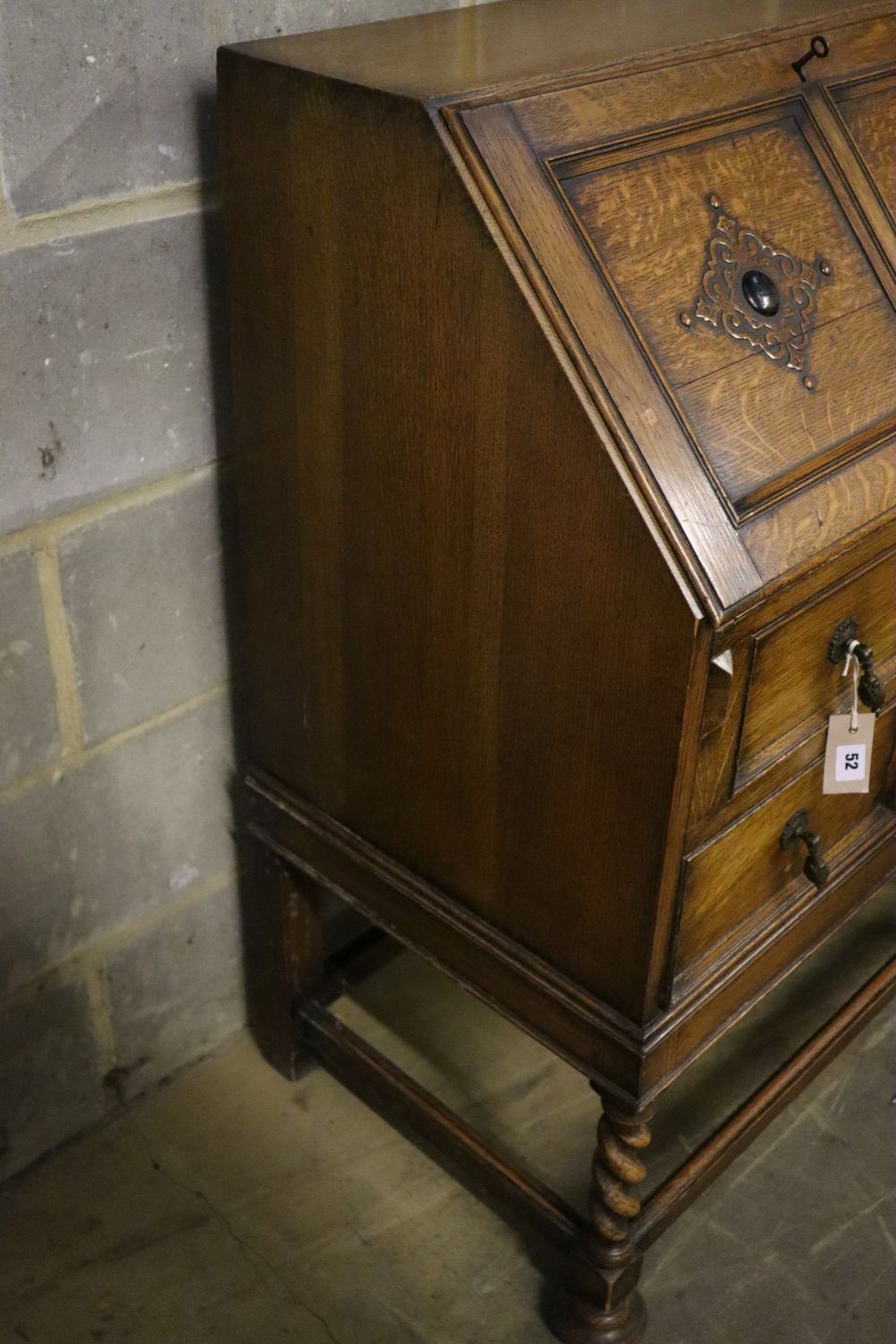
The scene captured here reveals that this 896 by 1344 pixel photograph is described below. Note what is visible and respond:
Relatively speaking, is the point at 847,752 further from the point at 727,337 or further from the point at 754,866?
the point at 727,337

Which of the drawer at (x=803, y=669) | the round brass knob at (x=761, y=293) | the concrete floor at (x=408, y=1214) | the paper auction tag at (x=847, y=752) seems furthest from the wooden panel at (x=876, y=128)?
the concrete floor at (x=408, y=1214)

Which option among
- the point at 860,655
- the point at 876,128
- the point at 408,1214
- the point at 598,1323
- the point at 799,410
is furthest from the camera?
the point at 408,1214

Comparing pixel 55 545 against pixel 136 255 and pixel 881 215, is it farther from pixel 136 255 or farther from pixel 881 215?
pixel 881 215

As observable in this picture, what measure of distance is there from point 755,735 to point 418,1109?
74 centimetres

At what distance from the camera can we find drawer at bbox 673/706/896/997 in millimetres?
1324

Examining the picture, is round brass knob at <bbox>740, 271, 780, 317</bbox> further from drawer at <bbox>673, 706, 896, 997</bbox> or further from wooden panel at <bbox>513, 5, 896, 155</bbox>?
drawer at <bbox>673, 706, 896, 997</bbox>

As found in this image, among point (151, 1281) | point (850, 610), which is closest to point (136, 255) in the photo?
point (850, 610)

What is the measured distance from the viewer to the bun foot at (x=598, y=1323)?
156 cm

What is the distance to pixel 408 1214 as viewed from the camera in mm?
1727

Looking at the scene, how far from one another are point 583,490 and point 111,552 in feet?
2.00

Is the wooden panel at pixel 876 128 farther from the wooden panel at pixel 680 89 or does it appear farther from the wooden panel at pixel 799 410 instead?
the wooden panel at pixel 799 410

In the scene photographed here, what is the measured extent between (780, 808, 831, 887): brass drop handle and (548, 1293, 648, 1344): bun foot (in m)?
0.56

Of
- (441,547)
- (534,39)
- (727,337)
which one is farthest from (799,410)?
(534,39)

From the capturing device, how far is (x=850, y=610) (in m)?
1.35
